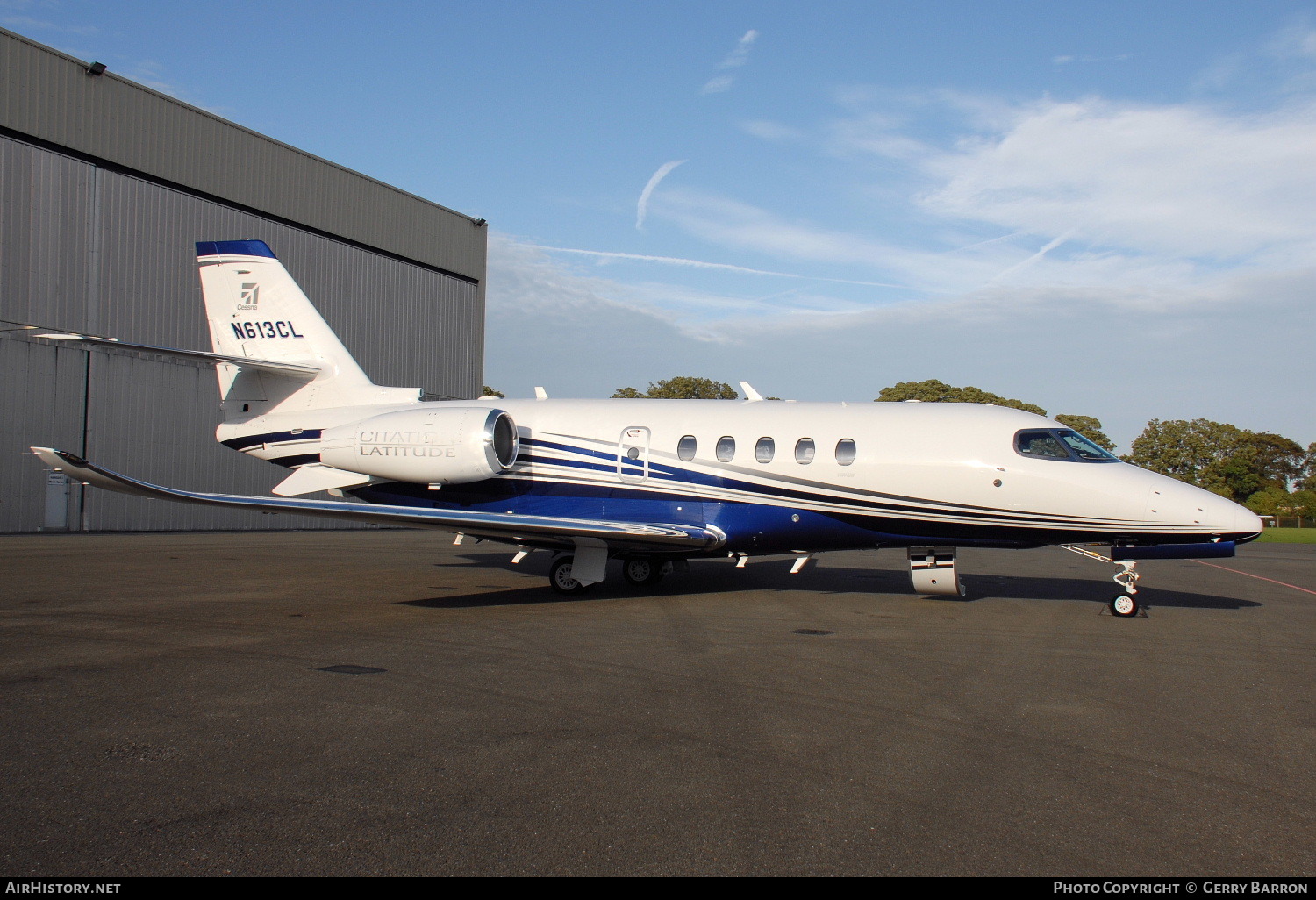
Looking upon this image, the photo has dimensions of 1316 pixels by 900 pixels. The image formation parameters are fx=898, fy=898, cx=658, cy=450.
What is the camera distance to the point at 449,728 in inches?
232

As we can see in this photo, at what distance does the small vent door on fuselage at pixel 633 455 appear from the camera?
45.9 feet

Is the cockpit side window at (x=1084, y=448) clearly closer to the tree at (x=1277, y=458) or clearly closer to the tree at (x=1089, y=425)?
the tree at (x=1089, y=425)

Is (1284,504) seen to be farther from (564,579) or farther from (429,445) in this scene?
(429,445)

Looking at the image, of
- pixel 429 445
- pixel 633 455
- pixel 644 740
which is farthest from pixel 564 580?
pixel 644 740

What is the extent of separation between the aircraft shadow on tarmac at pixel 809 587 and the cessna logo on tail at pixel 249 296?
6243 millimetres

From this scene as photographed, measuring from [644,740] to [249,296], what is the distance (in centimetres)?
1318

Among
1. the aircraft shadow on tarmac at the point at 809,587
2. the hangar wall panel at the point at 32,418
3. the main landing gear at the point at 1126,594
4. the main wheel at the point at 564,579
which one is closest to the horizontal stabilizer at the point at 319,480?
the aircraft shadow on tarmac at the point at 809,587

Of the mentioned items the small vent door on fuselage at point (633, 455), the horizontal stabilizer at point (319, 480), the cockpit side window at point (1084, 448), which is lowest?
the horizontal stabilizer at point (319, 480)

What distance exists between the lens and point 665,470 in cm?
1386

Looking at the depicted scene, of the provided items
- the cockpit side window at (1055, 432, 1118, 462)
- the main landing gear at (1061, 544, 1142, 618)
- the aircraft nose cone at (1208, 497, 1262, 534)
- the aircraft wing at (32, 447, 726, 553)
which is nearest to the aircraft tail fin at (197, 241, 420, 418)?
the aircraft wing at (32, 447, 726, 553)
